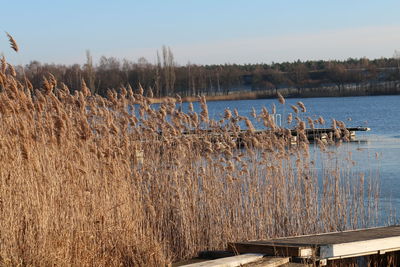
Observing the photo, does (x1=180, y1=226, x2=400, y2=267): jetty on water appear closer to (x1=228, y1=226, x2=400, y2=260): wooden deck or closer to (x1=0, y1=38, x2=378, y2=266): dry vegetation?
(x1=228, y1=226, x2=400, y2=260): wooden deck

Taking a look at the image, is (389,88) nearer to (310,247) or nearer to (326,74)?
(326,74)

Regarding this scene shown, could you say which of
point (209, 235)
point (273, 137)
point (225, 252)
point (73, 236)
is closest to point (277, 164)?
point (273, 137)

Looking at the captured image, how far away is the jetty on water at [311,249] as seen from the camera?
614 centimetres

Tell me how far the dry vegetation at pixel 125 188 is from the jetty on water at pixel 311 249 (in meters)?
0.76

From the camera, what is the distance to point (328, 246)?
627 centimetres

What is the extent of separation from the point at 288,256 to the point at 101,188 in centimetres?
198

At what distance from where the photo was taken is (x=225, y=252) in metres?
6.84

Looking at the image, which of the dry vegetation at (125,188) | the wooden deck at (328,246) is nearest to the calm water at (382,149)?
the dry vegetation at (125,188)

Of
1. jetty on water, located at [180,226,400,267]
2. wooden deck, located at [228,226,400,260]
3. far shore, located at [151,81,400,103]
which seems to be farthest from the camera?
far shore, located at [151,81,400,103]

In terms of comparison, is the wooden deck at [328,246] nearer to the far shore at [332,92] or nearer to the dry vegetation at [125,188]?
the dry vegetation at [125,188]

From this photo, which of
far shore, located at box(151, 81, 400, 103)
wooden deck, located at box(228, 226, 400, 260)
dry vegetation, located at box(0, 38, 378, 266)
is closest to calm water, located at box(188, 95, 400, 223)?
dry vegetation, located at box(0, 38, 378, 266)

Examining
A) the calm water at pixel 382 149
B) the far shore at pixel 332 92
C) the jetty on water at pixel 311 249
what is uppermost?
the jetty on water at pixel 311 249

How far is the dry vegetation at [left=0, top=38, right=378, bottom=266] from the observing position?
614 centimetres

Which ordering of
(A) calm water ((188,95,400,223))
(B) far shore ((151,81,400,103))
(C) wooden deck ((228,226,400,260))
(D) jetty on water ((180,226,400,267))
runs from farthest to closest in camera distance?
(B) far shore ((151,81,400,103)) < (A) calm water ((188,95,400,223)) < (C) wooden deck ((228,226,400,260)) < (D) jetty on water ((180,226,400,267))
